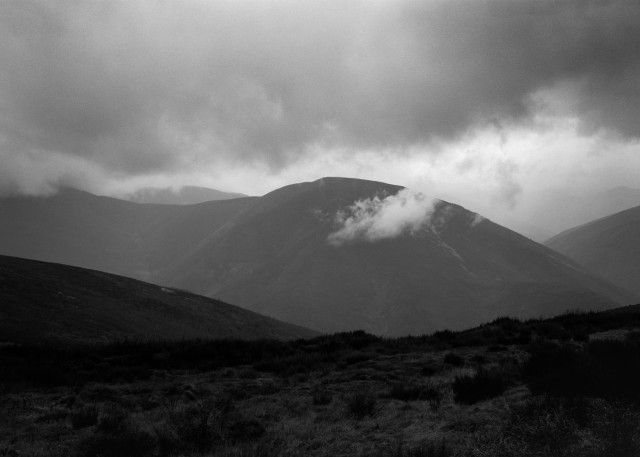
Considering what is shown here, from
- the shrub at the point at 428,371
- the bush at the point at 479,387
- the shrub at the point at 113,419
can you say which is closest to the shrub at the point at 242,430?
the shrub at the point at 113,419

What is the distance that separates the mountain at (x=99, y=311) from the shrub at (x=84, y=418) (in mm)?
26602

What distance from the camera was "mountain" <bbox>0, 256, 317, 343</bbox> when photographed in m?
46.8

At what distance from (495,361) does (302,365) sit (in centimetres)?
688

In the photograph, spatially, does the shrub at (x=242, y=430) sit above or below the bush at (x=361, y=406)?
below

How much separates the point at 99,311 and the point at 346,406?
53628 millimetres

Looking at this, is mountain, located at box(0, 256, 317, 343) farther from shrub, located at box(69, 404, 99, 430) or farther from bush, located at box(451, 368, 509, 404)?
bush, located at box(451, 368, 509, 404)

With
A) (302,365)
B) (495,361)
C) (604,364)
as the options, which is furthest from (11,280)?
(604,364)

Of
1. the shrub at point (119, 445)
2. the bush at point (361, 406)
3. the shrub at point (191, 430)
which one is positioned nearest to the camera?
the shrub at point (119, 445)

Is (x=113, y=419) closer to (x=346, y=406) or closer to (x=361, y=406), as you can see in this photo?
(x=346, y=406)

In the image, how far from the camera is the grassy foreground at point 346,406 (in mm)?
→ 8375

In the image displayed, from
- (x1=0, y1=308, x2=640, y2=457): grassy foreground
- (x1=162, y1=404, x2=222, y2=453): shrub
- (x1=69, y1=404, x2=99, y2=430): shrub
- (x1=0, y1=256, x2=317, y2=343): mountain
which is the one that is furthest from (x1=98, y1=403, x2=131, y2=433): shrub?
(x1=0, y1=256, x2=317, y2=343): mountain

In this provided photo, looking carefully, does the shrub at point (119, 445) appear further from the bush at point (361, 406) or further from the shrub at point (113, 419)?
the bush at point (361, 406)

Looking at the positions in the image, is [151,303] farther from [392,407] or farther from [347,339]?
[392,407]

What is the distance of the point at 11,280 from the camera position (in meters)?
59.0
